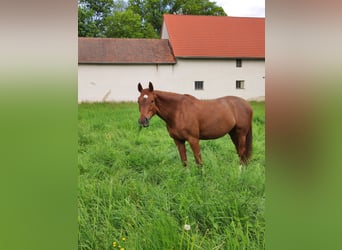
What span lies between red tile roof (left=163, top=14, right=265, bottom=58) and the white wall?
0.11ft

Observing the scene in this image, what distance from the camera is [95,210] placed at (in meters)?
1.06

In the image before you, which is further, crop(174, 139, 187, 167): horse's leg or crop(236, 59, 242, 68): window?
crop(174, 139, 187, 167): horse's leg

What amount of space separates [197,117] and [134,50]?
0.45 meters

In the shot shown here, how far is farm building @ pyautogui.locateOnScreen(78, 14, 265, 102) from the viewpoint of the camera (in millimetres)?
1018

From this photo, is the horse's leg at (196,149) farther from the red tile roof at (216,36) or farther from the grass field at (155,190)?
the red tile roof at (216,36)

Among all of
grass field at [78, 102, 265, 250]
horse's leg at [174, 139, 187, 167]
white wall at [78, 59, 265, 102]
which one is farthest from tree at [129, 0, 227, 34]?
horse's leg at [174, 139, 187, 167]

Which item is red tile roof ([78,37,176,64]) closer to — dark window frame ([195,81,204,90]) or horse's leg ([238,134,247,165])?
dark window frame ([195,81,204,90])

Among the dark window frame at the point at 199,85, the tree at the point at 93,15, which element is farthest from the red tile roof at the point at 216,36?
the tree at the point at 93,15

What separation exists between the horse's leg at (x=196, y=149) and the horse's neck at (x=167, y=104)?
14 cm

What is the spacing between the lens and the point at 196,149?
1296 millimetres

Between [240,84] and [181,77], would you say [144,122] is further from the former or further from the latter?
[240,84]

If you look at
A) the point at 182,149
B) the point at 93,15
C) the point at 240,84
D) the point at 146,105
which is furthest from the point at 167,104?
the point at 93,15

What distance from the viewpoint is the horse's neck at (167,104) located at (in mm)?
1185

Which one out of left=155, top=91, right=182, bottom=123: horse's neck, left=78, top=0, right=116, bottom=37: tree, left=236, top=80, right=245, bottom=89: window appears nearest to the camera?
left=78, top=0, right=116, bottom=37: tree
